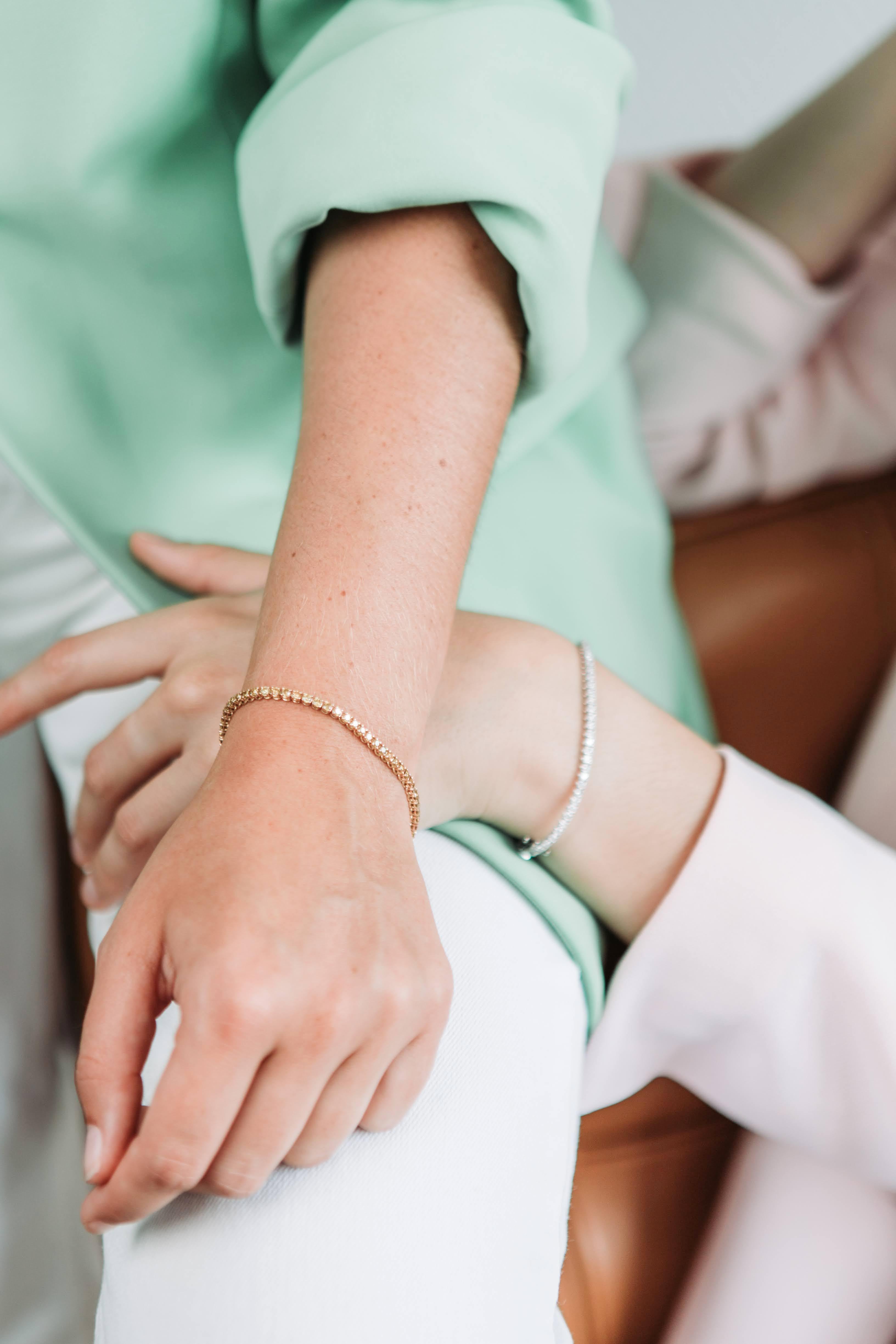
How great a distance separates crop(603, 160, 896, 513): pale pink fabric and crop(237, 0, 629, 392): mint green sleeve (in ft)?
1.00

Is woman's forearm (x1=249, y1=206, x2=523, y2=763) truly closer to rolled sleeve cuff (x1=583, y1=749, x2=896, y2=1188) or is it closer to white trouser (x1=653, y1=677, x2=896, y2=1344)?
rolled sleeve cuff (x1=583, y1=749, x2=896, y2=1188)

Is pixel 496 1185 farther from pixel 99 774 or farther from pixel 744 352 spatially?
pixel 744 352

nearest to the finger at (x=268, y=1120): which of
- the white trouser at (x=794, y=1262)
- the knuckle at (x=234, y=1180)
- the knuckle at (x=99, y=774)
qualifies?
the knuckle at (x=234, y=1180)

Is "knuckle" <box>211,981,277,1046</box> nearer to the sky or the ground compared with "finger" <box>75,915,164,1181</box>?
nearer to the sky

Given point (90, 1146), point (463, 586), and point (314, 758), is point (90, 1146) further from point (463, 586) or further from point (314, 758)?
point (463, 586)

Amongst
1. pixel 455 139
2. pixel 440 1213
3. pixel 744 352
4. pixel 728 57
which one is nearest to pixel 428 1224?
pixel 440 1213

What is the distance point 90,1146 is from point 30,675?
0.80 feet

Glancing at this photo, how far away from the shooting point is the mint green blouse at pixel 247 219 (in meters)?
0.47

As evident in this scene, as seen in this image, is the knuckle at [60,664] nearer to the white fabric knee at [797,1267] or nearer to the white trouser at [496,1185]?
the white trouser at [496,1185]

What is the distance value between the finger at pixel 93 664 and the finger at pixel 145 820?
0.20ft

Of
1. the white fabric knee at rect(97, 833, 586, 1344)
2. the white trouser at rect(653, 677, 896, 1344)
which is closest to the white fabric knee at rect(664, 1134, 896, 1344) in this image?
the white trouser at rect(653, 677, 896, 1344)

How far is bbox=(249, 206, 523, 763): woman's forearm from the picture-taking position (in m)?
0.39

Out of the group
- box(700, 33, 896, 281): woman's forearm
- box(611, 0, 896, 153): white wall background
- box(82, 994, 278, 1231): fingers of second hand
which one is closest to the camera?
box(82, 994, 278, 1231): fingers of second hand

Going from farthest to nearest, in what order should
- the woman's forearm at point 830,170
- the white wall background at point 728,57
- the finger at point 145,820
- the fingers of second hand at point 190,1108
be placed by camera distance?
the white wall background at point 728,57 → the woman's forearm at point 830,170 → the finger at point 145,820 → the fingers of second hand at point 190,1108
